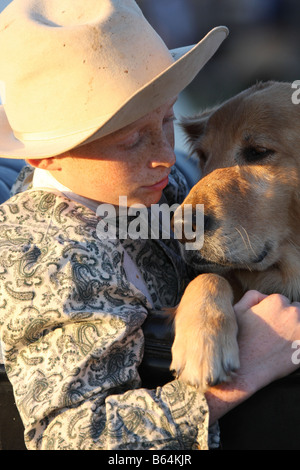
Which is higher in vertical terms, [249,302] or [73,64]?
[73,64]

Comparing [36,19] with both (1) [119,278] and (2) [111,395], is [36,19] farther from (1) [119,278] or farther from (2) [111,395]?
(2) [111,395]

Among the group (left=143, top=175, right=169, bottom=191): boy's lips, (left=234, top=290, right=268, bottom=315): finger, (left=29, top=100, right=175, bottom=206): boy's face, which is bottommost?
(left=234, top=290, right=268, bottom=315): finger

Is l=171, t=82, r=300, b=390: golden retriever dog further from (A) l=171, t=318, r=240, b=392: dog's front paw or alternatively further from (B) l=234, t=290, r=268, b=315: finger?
(A) l=171, t=318, r=240, b=392: dog's front paw

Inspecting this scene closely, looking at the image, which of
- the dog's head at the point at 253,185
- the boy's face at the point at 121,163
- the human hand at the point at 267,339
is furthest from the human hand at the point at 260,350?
the boy's face at the point at 121,163

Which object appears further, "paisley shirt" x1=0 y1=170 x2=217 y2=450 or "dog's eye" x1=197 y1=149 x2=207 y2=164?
"dog's eye" x1=197 y1=149 x2=207 y2=164

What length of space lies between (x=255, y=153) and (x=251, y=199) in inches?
8.1

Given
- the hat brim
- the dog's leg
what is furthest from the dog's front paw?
the hat brim

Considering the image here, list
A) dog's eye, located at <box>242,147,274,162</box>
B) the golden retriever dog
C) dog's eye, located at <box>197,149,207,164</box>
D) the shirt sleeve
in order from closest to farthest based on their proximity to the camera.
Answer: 1. the shirt sleeve
2. the golden retriever dog
3. dog's eye, located at <box>242,147,274,162</box>
4. dog's eye, located at <box>197,149,207,164</box>

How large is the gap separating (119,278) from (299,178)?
2.83 ft

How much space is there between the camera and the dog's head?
1978 mm

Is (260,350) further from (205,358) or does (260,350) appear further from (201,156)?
(201,156)

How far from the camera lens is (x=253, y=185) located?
209 cm

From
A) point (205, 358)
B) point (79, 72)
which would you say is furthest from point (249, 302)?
point (79, 72)

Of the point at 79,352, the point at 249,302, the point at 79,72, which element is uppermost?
the point at 79,72
